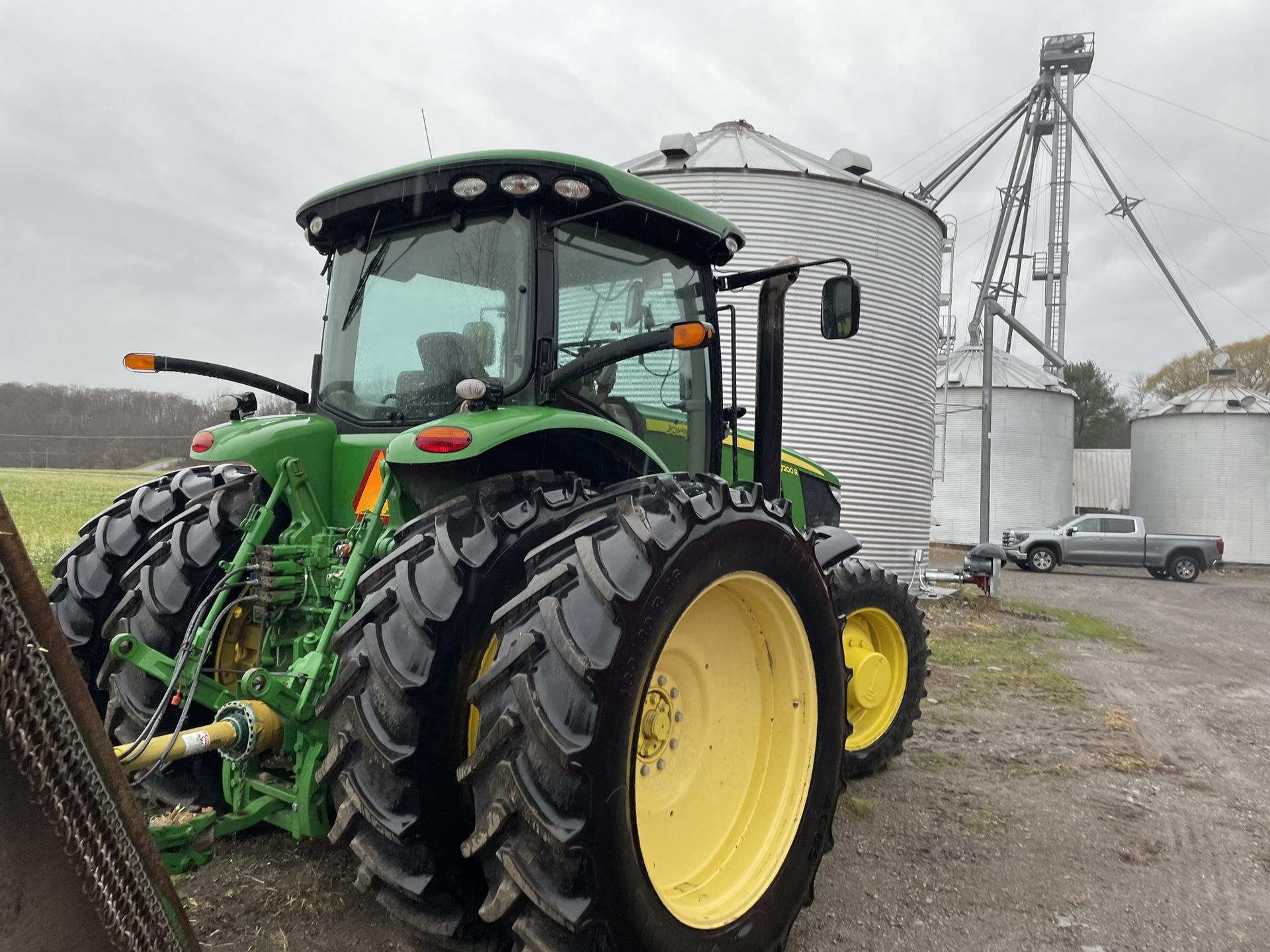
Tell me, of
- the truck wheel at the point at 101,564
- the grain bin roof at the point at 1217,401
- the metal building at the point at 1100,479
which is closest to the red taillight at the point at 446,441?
the truck wheel at the point at 101,564

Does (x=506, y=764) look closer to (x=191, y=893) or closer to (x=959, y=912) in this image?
(x=191, y=893)

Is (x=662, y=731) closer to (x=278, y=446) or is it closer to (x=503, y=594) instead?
(x=503, y=594)

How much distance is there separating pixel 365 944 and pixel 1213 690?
7259 millimetres

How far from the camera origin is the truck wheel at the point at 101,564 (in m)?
3.30

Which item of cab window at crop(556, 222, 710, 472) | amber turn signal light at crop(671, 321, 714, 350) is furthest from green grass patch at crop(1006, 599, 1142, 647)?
amber turn signal light at crop(671, 321, 714, 350)

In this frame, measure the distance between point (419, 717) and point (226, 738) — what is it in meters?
0.50

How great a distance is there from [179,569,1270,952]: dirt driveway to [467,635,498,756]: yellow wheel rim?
2.44ft

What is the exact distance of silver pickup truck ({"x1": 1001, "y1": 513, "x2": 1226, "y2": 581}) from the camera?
2053 centimetres

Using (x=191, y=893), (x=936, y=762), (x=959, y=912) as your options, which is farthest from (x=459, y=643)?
(x=936, y=762)

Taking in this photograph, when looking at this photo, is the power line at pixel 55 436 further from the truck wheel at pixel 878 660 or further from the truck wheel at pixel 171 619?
the truck wheel at pixel 878 660

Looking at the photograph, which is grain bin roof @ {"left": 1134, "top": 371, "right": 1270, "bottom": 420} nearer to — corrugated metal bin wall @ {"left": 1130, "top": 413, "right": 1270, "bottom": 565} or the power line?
corrugated metal bin wall @ {"left": 1130, "top": 413, "right": 1270, "bottom": 565}

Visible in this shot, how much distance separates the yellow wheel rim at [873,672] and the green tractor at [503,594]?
682 mm

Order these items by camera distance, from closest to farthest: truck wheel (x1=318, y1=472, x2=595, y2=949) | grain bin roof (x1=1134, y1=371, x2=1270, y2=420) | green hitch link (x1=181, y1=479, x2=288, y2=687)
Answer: truck wheel (x1=318, y1=472, x2=595, y2=949) → green hitch link (x1=181, y1=479, x2=288, y2=687) → grain bin roof (x1=1134, y1=371, x2=1270, y2=420)

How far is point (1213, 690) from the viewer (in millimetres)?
7285
